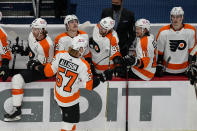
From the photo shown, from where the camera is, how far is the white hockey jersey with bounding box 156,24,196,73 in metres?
4.61

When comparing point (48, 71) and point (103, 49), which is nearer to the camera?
point (48, 71)

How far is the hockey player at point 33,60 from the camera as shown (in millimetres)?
4430

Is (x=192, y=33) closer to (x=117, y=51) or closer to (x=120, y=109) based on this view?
(x=117, y=51)

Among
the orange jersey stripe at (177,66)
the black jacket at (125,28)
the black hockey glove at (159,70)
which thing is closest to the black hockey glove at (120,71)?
the black hockey glove at (159,70)

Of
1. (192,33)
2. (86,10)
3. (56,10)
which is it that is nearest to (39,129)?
(192,33)

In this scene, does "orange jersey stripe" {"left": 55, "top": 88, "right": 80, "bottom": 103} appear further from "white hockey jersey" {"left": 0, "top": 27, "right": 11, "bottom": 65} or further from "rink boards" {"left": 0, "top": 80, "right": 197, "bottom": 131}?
"white hockey jersey" {"left": 0, "top": 27, "right": 11, "bottom": 65}

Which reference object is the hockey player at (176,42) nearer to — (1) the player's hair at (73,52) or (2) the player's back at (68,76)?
(2) the player's back at (68,76)

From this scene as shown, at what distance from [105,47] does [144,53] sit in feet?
1.93

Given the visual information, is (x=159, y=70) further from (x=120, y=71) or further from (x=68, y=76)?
(x=68, y=76)

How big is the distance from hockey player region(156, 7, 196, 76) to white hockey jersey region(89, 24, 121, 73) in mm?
650

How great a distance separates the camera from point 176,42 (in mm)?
4629

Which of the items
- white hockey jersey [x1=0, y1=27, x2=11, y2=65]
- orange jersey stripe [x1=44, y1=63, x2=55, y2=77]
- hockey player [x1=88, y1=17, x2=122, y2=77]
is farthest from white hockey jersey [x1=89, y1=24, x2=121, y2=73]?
white hockey jersey [x1=0, y1=27, x2=11, y2=65]

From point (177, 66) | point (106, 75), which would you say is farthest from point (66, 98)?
point (177, 66)

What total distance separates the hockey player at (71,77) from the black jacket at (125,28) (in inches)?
37.5
